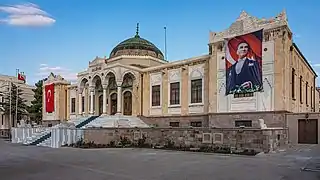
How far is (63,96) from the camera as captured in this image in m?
43.6

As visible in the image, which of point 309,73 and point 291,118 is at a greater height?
point 309,73

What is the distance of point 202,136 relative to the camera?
21984mm

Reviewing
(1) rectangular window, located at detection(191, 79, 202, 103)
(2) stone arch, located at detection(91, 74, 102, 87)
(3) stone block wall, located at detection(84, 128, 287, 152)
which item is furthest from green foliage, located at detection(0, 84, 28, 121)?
(1) rectangular window, located at detection(191, 79, 202, 103)

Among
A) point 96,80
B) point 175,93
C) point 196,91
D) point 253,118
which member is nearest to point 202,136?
point 253,118

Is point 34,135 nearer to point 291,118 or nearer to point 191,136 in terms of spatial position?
point 191,136

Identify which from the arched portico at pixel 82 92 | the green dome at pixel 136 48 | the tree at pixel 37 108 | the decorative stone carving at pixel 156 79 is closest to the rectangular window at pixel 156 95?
the decorative stone carving at pixel 156 79

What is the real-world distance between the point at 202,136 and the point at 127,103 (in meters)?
13.5

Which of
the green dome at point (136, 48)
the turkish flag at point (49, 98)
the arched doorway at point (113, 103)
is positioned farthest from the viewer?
the turkish flag at point (49, 98)

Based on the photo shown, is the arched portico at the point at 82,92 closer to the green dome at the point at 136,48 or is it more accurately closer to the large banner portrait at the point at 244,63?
the green dome at the point at 136,48

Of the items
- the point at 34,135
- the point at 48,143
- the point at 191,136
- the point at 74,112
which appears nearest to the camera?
the point at 191,136

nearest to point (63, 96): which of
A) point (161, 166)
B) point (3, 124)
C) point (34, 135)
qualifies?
point (34, 135)

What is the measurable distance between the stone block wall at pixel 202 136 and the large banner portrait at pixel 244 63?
4.08 metres

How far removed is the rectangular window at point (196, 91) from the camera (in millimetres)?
28438

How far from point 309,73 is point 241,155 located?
17643 mm
